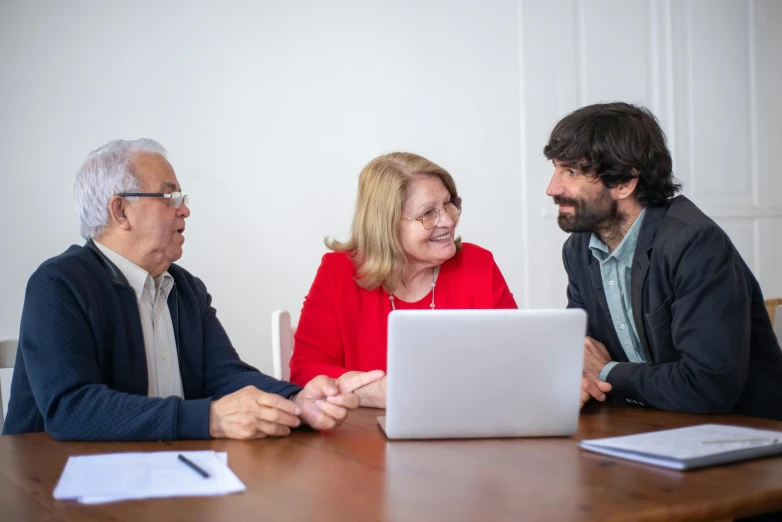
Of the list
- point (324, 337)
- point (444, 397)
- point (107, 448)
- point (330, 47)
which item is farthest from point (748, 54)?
point (107, 448)

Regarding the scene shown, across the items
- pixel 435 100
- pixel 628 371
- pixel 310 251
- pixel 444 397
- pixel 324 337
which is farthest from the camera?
pixel 435 100

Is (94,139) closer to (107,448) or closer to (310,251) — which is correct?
(310,251)

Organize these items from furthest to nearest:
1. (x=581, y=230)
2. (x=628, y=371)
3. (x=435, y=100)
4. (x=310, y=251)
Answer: (x=435, y=100) < (x=310, y=251) < (x=581, y=230) < (x=628, y=371)

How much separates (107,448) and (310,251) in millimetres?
2306

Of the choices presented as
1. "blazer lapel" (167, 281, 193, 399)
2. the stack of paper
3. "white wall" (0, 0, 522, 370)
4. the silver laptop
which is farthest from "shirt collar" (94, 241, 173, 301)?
"white wall" (0, 0, 522, 370)

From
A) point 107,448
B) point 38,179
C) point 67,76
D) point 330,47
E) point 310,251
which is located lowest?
point 107,448

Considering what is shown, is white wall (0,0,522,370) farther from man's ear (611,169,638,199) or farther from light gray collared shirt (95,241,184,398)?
man's ear (611,169,638,199)

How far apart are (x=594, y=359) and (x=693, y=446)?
68 cm

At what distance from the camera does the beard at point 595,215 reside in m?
2.17

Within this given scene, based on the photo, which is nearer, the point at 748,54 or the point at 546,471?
the point at 546,471

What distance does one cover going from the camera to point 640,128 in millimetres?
2236

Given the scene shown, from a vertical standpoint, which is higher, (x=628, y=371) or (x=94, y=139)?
(x=94, y=139)

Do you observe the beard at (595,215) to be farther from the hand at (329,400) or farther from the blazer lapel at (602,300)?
the hand at (329,400)

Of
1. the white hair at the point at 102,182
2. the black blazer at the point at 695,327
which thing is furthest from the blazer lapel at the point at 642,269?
the white hair at the point at 102,182
